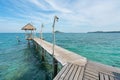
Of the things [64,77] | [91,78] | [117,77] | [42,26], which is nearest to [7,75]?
[64,77]

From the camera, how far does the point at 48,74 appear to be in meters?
9.17

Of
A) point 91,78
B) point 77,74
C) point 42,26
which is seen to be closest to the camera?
point 91,78

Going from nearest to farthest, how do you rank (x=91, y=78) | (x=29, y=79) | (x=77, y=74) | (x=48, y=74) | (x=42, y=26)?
(x=91, y=78)
(x=77, y=74)
(x=29, y=79)
(x=48, y=74)
(x=42, y=26)

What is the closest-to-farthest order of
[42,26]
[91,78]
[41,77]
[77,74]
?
[91,78]
[77,74]
[41,77]
[42,26]

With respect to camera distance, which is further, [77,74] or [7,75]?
[7,75]

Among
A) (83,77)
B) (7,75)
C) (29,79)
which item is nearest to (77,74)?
(83,77)

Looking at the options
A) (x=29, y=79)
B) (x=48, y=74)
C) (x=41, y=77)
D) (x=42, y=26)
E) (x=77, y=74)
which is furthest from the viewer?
(x=42, y=26)

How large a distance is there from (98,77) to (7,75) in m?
7.65

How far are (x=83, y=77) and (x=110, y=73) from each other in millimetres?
1302

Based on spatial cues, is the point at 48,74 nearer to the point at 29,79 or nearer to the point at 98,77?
the point at 29,79

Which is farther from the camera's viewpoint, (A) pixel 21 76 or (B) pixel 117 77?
(A) pixel 21 76

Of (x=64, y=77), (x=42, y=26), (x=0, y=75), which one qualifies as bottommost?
(x=0, y=75)

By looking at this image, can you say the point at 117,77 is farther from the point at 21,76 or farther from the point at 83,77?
the point at 21,76

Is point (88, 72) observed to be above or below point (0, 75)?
above
